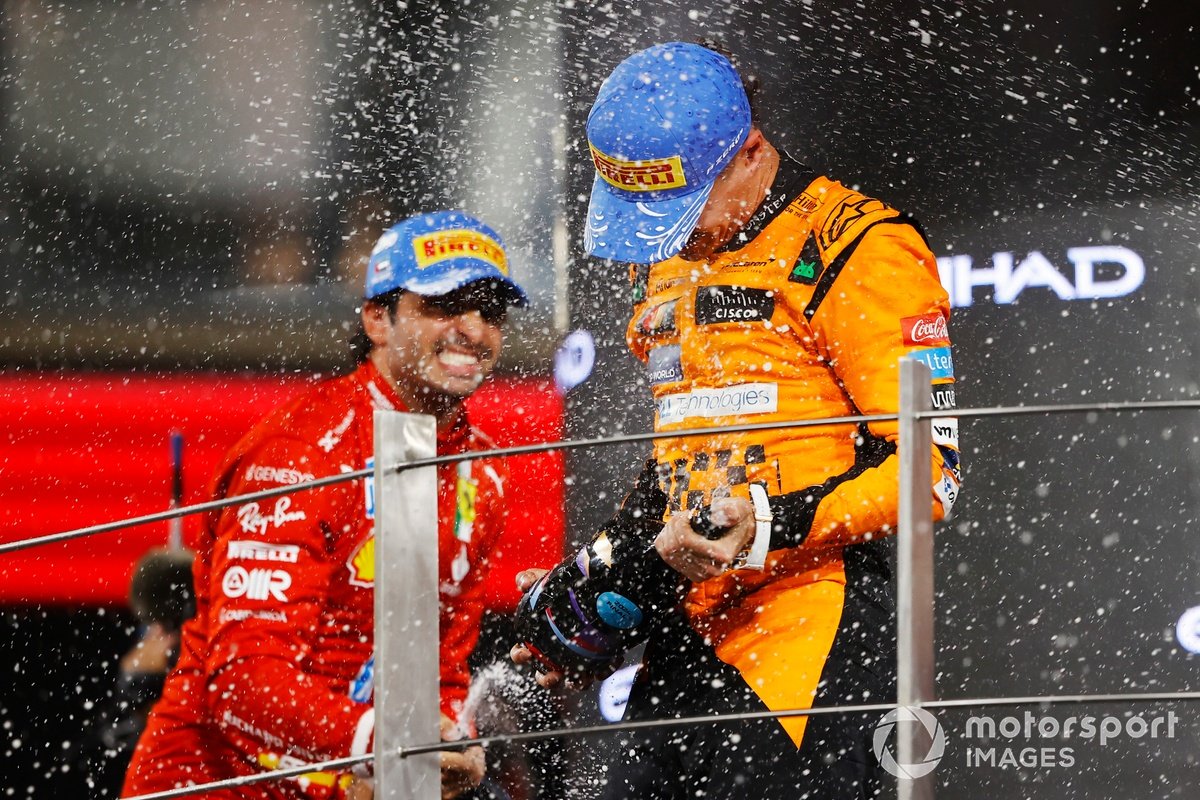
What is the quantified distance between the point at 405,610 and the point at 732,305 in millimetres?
590

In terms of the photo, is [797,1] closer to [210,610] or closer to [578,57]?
[578,57]

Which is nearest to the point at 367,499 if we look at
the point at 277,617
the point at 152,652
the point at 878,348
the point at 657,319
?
the point at 277,617

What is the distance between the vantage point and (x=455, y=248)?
84.6 inches

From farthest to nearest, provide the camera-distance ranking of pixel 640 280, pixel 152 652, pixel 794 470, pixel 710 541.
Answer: pixel 152 652 → pixel 640 280 → pixel 794 470 → pixel 710 541

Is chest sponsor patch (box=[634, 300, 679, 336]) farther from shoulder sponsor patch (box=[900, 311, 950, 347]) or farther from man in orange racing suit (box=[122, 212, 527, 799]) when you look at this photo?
man in orange racing suit (box=[122, 212, 527, 799])

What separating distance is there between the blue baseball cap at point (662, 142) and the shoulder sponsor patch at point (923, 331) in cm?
27

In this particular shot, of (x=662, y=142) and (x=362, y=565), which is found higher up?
(x=662, y=142)

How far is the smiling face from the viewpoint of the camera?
82.2 inches

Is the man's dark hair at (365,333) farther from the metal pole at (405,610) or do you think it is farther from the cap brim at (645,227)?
the metal pole at (405,610)

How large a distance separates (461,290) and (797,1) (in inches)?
28.2

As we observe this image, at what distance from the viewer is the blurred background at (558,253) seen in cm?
207

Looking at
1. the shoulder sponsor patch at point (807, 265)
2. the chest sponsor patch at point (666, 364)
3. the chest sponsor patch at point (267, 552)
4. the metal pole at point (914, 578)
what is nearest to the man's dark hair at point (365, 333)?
the chest sponsor patch at point (267, 552)

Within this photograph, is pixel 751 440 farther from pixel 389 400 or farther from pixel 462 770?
pixel 389 400

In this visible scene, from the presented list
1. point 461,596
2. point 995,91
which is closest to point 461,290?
point 461,596
